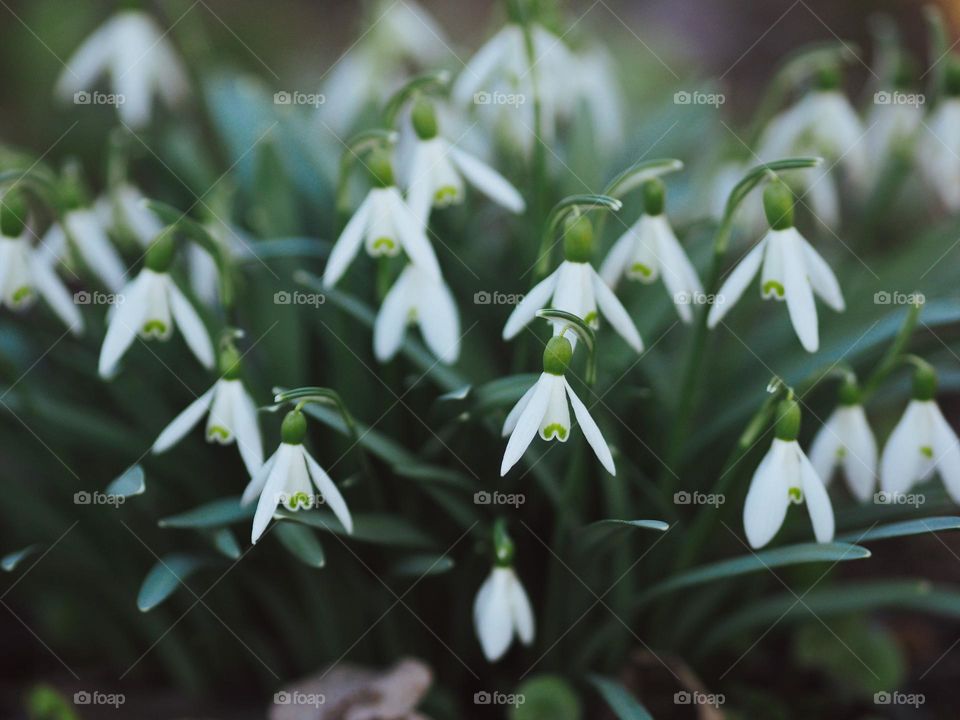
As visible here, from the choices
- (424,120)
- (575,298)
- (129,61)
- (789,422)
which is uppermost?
(129,61)

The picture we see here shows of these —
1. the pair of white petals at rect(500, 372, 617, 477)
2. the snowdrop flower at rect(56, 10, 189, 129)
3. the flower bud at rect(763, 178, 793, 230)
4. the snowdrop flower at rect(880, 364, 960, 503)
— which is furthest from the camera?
the snowdrop flower at rect(56, 10, 189, 129)

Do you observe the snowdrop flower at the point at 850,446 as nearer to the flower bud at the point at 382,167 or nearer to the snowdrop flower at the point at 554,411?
the snowdrop flower at the point at 554,411

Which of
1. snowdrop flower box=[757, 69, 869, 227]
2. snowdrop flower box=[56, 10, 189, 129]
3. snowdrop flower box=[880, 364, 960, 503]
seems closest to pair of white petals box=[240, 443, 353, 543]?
snowdrop flower box=[880, 364, 960, 503]

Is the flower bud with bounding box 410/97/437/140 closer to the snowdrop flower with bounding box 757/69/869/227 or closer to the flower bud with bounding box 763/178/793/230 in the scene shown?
the flower bud with bounding box 763/178/793/230

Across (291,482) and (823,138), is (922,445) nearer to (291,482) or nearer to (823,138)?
(823,138)

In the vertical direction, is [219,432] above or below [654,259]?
below

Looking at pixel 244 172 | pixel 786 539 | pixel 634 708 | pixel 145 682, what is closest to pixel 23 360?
pixel 244 172

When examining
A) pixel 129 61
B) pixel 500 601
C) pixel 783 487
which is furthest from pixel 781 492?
pixel 129 61
